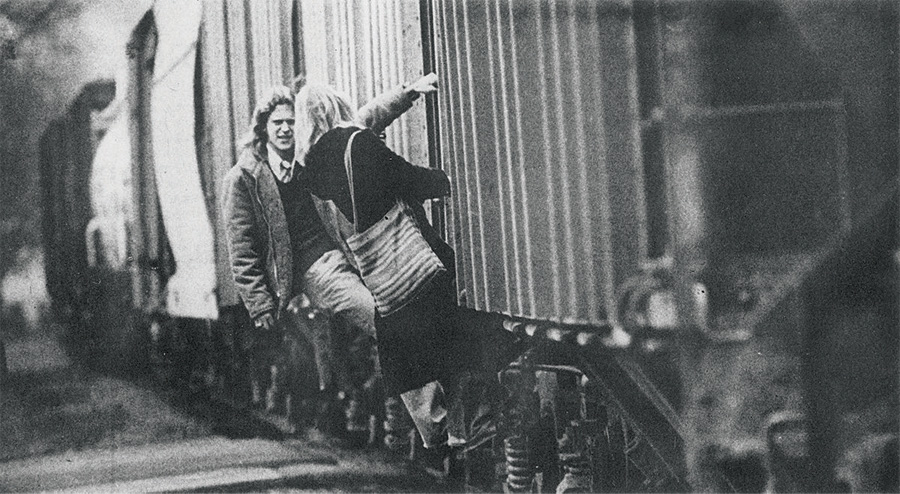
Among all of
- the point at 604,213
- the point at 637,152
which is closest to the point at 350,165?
the point at 604,213

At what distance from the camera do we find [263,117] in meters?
4.46

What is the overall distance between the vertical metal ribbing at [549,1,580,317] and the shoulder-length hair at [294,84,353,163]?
Result: 1000 millimetres

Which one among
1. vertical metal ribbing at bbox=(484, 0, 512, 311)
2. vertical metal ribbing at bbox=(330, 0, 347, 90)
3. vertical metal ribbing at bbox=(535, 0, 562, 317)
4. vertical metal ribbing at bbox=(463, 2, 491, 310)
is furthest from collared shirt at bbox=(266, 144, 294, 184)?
vertical metal ribbing at bbox=(535, 0, 562, 317)

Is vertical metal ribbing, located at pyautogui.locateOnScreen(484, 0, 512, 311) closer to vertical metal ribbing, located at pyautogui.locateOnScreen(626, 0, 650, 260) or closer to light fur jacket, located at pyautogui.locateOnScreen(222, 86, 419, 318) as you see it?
vertical metal ribbing, located at pyautogui.locateOnScreen(626, 0, 650, 260)

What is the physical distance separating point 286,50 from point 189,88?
515 millimetres

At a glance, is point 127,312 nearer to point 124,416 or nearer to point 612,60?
point 124,416

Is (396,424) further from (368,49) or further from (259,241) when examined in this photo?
(368,49)

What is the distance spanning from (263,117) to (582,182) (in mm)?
1554

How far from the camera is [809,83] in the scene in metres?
3.68

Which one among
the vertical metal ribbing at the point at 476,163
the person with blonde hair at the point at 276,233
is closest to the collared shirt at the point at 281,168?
the person with blonde hair at the point at 276,233

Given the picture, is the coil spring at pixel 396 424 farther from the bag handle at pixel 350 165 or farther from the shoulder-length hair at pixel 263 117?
the shoulder-length hair at pixel 263 117

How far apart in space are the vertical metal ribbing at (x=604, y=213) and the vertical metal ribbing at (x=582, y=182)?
0.04 meters

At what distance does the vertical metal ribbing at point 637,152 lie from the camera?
12.0 ft

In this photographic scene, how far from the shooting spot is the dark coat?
425cm
